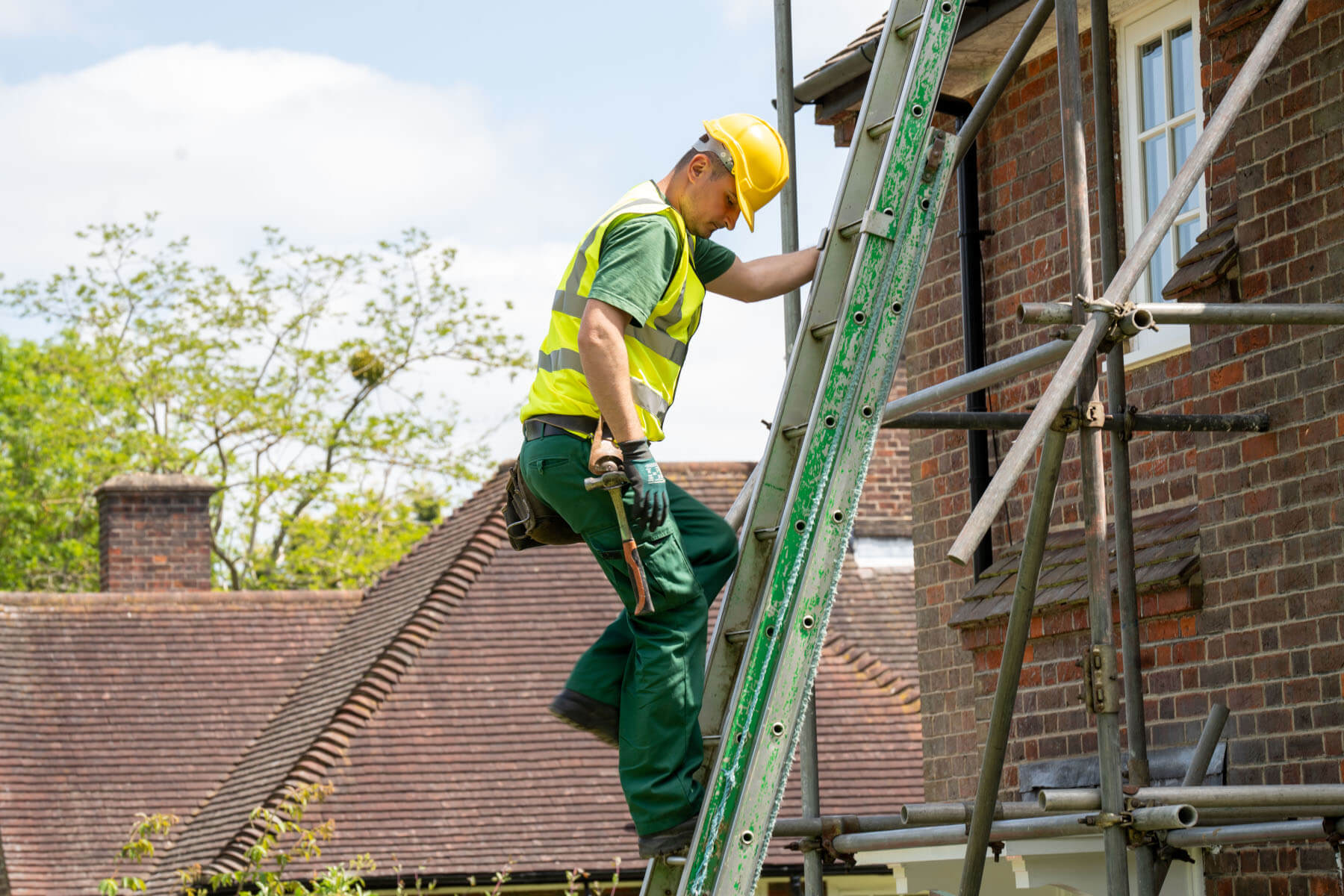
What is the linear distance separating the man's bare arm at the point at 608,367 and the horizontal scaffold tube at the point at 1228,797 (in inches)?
60.9

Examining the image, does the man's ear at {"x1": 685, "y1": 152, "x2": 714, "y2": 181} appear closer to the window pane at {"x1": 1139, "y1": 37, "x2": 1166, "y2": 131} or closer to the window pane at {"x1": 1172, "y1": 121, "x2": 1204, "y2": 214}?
the window pane at {"x1": 1172, "y1": 121, "x2": 1204, "y2": 214}

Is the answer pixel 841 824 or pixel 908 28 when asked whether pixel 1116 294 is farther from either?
pixel 841 824

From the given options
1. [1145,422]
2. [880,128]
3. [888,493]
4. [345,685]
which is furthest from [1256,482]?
[888,493]

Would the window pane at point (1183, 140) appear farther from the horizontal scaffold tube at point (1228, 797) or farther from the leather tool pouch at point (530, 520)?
the leather tool pouch at point (530, 520)

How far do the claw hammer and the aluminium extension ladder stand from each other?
0.80ft

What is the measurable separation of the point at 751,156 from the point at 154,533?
66.7 ft

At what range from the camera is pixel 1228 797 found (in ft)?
16.7

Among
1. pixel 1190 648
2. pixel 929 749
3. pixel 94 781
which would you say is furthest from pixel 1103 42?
pixel 94 781

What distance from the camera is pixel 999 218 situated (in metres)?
9.13

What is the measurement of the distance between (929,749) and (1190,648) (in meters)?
2.39

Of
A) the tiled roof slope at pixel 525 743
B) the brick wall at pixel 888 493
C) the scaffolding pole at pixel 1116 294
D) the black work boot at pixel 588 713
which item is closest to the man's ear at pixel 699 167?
the scaffolding pole at pixel 1116 294

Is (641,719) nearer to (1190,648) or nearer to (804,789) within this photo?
(804,789)

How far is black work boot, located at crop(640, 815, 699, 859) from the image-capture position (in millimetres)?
4520

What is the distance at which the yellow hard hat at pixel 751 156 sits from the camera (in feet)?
16.1
